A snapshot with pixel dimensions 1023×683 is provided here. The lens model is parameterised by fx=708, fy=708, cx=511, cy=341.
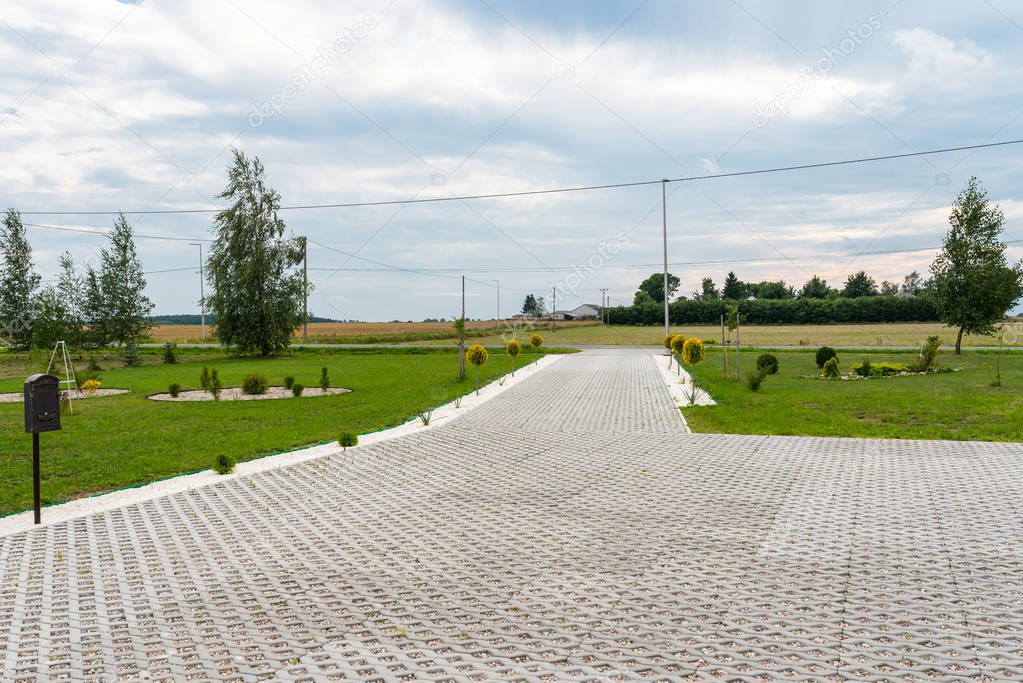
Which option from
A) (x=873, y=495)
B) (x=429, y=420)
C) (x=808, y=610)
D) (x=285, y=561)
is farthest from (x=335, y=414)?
(x=808, y=610)

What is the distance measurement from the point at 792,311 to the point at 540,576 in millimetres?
77349

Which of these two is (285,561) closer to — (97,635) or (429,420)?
(97,635)

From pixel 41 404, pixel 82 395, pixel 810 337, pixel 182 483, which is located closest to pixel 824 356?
pixel 182 483

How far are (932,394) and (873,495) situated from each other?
34.4 feet

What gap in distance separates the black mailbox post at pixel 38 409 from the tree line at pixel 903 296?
18.3 metres

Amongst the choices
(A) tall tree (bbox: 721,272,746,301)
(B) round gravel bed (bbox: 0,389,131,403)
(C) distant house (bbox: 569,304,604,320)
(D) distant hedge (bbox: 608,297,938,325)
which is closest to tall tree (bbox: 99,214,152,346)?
(B) round gravel bed (bbox: 0,389,131,403)

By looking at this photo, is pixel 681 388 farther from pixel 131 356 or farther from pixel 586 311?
pixel 586 311

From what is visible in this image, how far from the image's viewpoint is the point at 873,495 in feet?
23.9

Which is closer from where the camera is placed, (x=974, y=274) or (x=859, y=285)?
(x=974, y=274)

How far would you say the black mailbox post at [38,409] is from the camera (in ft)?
20.6

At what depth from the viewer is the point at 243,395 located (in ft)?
59.3

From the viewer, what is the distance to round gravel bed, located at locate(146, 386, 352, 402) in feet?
56.6

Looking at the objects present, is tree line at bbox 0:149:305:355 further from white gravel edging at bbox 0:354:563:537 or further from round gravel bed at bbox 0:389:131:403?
white gravel edging at bbox 0:354:563:537

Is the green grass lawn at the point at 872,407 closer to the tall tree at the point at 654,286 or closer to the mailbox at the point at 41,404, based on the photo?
the mailbox at the point at 41,404
